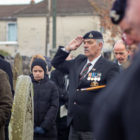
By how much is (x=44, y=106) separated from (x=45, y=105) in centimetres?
3

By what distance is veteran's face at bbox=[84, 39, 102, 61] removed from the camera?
5.87 meters

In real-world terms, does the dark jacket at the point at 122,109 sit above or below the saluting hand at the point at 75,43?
below

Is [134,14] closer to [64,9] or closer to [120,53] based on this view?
[120,53]

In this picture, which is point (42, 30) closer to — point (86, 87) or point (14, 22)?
point (14, 22)

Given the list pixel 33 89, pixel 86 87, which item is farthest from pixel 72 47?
pixel 33 89

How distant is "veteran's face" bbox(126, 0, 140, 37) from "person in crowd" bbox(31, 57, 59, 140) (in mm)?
4931

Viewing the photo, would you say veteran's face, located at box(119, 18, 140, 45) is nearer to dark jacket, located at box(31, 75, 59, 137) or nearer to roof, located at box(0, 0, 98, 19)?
dark jacket, located at box(31, 75, 59, 137)

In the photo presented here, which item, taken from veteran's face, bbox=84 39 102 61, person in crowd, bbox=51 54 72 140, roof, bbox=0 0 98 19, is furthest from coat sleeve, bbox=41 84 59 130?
roof, bbox=0 0 98 19

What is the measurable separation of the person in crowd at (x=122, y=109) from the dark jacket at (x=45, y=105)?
4.89m

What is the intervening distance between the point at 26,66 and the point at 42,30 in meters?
24.8

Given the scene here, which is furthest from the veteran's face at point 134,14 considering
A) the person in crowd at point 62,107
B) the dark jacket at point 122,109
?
the person in crowd at point 62,107

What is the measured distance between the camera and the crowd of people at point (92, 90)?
1.74 m

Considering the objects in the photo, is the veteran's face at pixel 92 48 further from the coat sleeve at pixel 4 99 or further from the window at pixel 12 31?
the window at pixel 12 31

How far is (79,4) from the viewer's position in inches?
2030
